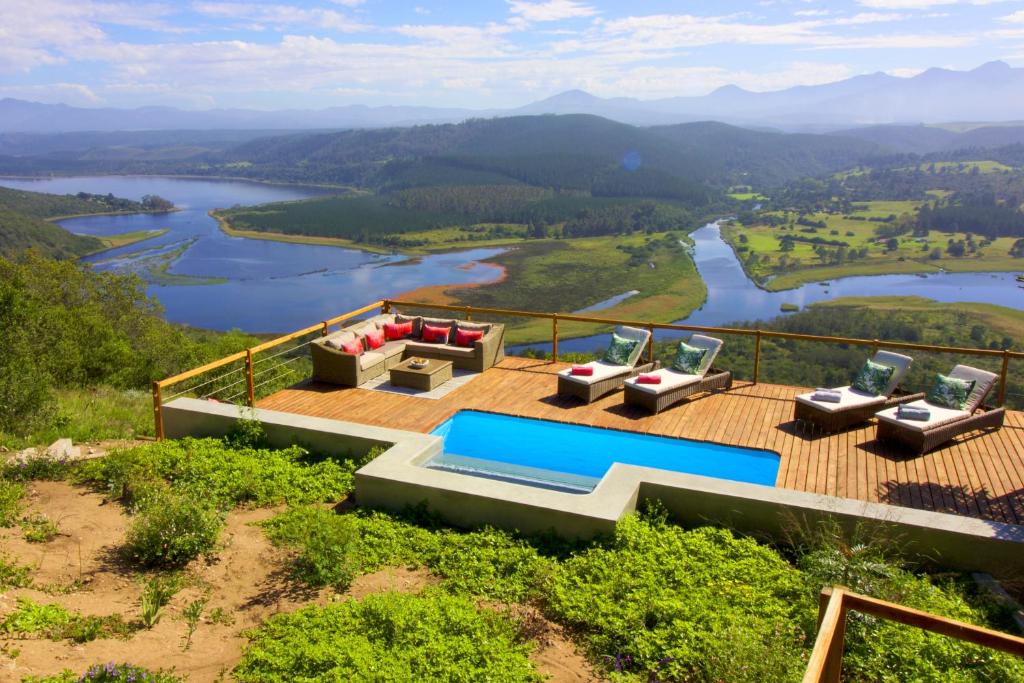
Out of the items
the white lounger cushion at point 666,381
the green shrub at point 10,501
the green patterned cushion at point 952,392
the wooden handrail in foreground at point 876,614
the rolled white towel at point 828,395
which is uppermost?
the wooden handrail in foreground at point 876,614

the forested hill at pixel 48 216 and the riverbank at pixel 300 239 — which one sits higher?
the forested hill at pixel 48 216

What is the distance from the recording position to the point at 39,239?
62.1 metres

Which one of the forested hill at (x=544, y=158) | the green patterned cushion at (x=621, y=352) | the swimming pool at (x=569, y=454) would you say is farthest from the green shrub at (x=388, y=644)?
the forested hill at (x=544, y=158)

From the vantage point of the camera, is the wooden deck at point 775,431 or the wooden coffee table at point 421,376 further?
the wooden coffee table at point 421,376

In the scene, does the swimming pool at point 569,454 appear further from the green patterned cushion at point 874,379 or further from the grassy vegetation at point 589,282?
the grassy vegetation at point 589,282

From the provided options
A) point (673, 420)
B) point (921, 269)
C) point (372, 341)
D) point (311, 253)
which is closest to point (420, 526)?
point (673, 420)

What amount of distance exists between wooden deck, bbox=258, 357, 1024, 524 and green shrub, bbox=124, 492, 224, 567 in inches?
107

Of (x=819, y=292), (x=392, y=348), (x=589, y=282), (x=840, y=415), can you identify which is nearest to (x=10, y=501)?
(x=392, y=348)

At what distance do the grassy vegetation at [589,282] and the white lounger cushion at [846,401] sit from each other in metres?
40.3

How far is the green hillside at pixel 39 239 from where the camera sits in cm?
5541

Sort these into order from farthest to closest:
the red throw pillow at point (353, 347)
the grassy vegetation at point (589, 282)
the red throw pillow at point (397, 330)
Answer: the grassy vegetation at point (589, 282), the red throw pillow at point (397, 330), the red throw pillow at point (353, 347)

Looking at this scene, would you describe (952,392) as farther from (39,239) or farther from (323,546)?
(39,239)

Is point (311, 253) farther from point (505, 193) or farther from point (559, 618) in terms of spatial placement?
point (559, 618)

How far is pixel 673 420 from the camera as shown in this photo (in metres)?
7.50
